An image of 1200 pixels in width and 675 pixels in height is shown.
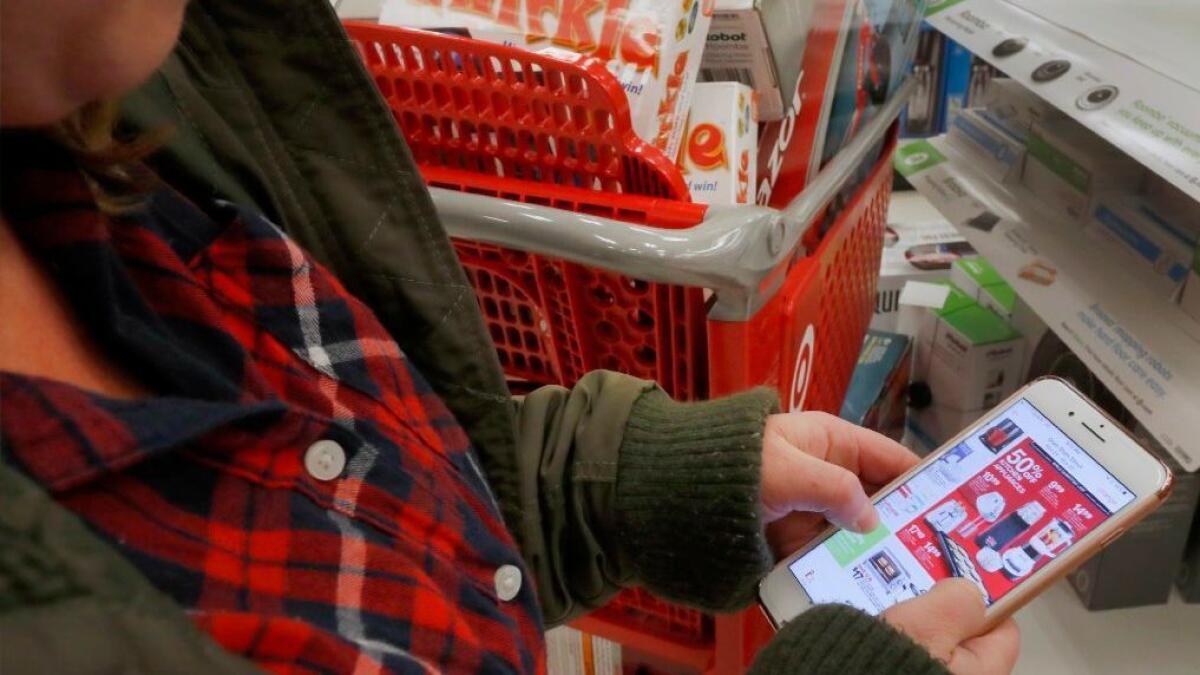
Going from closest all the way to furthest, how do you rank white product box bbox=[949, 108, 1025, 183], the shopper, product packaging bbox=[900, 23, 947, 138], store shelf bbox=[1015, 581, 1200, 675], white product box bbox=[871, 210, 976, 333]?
1. the shopper
2. store shelf bbox=[1015, 581, 1200, 675]
3. white product box bbox=[949, 108, 1025, 183]
4. white product box bbox=[871, 210, 976, 333]
5. product packaging bbox=[900, 23, 947, 138]

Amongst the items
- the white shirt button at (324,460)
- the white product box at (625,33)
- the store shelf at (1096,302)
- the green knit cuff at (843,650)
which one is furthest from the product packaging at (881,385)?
the white shirt button at (324,460)

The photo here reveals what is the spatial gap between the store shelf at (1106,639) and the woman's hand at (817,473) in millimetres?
382

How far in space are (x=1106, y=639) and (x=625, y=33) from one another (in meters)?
0.71

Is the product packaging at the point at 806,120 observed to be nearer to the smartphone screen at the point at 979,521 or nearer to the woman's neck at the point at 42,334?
the smartphone screen at the point at 979,521

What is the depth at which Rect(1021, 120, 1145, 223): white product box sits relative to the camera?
864mm

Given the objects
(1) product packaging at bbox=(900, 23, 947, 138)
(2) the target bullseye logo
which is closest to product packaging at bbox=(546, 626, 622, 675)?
(2) the target bullseye logo

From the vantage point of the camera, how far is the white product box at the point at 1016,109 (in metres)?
0.94

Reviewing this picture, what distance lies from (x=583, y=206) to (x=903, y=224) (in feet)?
2.87

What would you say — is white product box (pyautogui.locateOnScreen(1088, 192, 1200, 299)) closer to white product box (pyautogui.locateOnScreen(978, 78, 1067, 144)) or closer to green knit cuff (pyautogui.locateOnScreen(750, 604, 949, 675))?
white product box (pyautogui.locateOnScreen(978, 78, 1067, 144))

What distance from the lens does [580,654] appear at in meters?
0.88

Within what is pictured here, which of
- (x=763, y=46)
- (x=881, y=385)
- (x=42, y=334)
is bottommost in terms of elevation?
(x=881, y=385)

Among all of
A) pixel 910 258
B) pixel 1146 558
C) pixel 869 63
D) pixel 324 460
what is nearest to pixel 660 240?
→ pixel 324 460

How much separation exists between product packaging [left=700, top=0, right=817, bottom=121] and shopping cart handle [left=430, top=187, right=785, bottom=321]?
23 cm

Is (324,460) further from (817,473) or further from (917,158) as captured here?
(917,158)
